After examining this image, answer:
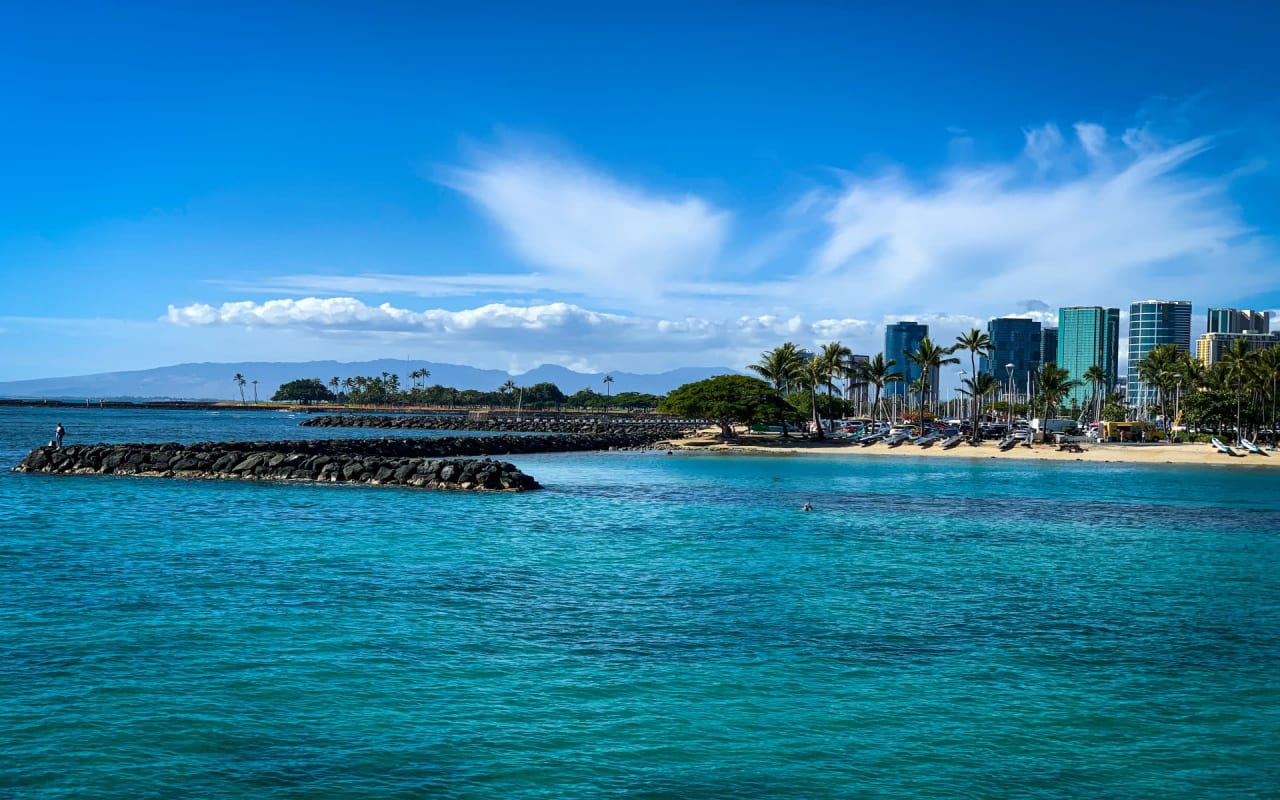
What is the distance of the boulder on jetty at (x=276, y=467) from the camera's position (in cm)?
4562

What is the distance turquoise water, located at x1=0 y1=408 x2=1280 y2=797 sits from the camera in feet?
34.3

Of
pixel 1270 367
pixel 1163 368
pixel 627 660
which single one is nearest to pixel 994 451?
pixel 1270 367

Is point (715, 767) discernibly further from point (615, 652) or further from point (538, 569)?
point (538, 569)

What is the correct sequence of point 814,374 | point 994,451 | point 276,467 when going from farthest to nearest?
1. point 814,374
2. point 994,451
3. point 276,467

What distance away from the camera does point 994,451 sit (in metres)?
87.7

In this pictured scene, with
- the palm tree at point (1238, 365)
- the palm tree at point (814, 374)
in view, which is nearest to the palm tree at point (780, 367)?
the palm tree at point (814, 374)

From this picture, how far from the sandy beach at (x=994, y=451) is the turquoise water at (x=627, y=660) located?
53.4 metres

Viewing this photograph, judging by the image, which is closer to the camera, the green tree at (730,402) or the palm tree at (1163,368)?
the green tree at (730,402)

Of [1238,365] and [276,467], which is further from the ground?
[1238,365]

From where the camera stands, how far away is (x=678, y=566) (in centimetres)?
2359

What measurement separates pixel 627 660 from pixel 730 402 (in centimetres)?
7747

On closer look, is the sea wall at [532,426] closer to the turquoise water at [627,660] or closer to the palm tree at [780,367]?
the palm tree at [780,367]

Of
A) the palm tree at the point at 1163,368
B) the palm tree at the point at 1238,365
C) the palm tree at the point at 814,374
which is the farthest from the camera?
the palm tree at the point at 1163,368

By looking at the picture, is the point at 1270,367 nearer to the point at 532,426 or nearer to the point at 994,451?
the point at 994,451
